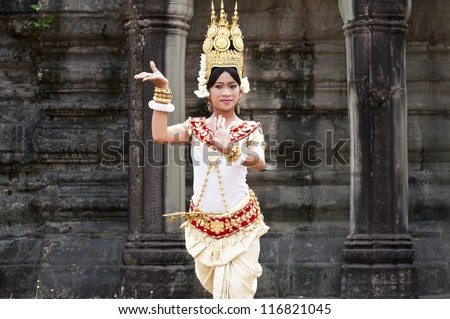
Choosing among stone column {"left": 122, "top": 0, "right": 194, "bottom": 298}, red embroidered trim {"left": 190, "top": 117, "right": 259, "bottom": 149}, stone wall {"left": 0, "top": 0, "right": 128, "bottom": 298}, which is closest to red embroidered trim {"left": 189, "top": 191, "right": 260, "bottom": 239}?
red embroidered trim {"left": 190, "top": 117, "right": 259, "bottom": 149}

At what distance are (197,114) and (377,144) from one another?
6.66ft

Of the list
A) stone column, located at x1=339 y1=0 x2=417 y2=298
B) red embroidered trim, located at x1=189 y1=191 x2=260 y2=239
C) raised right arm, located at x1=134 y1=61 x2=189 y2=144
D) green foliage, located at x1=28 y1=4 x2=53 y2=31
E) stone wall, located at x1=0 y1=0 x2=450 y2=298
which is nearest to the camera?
raised right arm, located at x1=134 y1=61 x2=189 y2=144

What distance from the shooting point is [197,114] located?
513 inches

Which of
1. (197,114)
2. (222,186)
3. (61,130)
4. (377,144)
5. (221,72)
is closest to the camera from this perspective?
(222,186)

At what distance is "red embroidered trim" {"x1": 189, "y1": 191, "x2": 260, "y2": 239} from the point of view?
29.4 feet

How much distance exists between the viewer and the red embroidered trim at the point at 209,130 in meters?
8.99

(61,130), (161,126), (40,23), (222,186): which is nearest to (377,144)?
(222,186)

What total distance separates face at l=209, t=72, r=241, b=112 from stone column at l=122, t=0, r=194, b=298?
2.69m

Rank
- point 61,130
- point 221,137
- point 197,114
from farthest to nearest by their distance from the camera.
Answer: point 61,130 → point 197,114 → point 221,137

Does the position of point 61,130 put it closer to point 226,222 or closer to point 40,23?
point 40,23

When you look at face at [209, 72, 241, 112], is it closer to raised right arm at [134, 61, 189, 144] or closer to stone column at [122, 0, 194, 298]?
raised right arm at [134, 61, 189, 144]

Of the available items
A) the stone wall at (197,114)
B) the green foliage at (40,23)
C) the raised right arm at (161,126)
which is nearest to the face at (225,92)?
the raised right arm at (161,126)

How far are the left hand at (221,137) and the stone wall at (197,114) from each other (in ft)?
13.8
